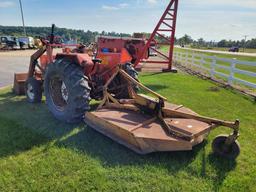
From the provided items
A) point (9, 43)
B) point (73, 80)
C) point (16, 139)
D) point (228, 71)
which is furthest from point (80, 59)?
point (9, 43)

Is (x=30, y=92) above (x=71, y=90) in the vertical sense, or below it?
below

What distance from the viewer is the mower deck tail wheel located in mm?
3236

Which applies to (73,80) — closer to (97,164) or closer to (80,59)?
(80,59)

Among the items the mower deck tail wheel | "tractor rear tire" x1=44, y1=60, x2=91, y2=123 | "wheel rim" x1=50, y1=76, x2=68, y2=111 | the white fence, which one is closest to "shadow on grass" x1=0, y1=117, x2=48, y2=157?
"tractor rear tire" x1=44, y1=60, x2=91, y2=123

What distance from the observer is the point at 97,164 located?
3.08 metres

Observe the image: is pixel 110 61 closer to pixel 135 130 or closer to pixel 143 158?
pixel 135 130

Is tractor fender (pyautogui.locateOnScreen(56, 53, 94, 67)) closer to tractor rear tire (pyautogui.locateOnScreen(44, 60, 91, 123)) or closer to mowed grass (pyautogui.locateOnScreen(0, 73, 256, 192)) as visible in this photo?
tractor rear tire (pyautogui.locateOnScreen(44, 60, 91, 123))

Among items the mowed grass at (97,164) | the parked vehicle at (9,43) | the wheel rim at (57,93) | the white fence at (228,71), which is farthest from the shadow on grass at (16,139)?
the parked vehicle at (9,43)

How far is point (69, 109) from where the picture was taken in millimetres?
4051

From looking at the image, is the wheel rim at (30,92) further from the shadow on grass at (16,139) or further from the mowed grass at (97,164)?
the shadow on grass at (16,139)

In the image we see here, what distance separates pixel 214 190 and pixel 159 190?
63 centimetres

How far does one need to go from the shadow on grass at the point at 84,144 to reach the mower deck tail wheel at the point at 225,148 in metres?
0.11

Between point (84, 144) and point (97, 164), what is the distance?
616 mm

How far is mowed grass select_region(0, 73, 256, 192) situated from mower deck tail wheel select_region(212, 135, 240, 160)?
0.30 ft
